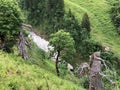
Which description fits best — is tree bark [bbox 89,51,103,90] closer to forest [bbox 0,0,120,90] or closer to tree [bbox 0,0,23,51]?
forest [bbox 0,0,120,90]

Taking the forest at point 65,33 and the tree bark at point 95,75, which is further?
the forest at point 65,33

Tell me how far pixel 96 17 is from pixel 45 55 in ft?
139

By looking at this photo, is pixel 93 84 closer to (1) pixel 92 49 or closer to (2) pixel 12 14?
(2) pixel 12 14

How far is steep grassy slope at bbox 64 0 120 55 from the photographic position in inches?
3469

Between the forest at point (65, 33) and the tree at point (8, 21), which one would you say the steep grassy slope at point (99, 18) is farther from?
the tree at point (8, 21)

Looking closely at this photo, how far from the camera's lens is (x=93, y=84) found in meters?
16.1

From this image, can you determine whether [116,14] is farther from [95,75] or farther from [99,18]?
[95,75]

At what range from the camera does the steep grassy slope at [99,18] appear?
8812cm

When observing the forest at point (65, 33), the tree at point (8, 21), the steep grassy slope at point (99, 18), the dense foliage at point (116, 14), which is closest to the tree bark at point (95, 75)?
the forest at point (65, 33)

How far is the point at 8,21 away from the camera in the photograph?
3278 centimetres

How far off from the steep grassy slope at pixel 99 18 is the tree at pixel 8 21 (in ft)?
177

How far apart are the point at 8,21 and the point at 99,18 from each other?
225 feet

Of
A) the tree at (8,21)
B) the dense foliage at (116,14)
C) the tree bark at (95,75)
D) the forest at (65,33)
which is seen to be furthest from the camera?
the dense foliage at (116,14)

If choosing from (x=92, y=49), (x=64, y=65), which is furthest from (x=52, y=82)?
(x=92, y=49)
